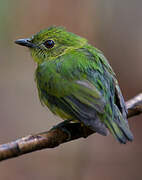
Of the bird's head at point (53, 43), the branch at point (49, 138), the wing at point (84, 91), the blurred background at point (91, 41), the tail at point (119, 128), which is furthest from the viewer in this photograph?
the blurred background at point (91, 41)

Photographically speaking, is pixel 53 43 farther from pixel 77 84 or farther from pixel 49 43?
pixel 77 84

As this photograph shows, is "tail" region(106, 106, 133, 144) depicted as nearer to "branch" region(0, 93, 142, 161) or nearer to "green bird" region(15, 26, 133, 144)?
"green bird" region(15, 26, 133, 144)

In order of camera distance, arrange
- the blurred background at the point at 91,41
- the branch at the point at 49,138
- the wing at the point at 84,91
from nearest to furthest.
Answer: the branch at the point at 49,138 → the wing at the point at 84,91 → the blurred background at the point at 91,41

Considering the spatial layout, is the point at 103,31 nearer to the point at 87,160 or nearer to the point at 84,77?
the point at 87,160

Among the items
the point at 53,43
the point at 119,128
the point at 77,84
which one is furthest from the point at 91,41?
the point at 119,128

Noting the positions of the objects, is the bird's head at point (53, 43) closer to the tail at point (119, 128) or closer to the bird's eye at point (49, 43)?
the bird's eye at point (49, 43)

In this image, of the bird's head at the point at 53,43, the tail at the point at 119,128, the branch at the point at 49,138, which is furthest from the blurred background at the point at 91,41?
the tail at the point at 119,128

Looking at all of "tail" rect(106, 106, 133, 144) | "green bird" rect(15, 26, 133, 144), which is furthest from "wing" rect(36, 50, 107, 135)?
"tail" rect(106, 106, 133, 144)
